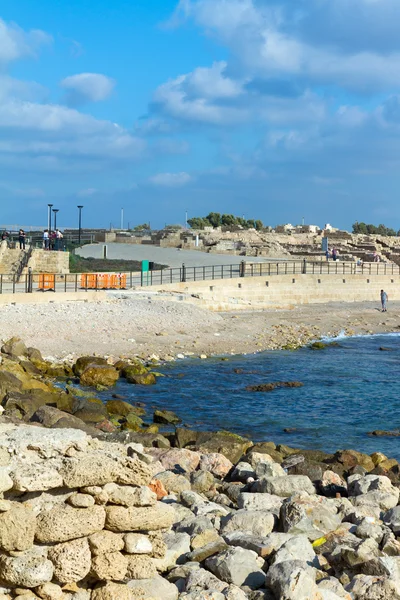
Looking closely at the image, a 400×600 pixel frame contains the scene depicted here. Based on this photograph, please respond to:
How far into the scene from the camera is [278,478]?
9.94 meters

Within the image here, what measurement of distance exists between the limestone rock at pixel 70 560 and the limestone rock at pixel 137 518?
31 centimetres

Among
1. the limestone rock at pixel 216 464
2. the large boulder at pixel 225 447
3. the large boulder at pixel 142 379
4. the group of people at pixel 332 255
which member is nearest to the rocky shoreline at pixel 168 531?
the limestone rock at pixel 216 464

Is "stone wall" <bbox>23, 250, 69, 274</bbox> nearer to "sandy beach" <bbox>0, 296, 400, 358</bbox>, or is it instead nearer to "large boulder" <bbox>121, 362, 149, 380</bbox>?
"sandy beach" <bbox>0, 296, 400, 358</bbox>

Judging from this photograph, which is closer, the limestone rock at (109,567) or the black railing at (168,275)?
the limestone rock at (109,567)

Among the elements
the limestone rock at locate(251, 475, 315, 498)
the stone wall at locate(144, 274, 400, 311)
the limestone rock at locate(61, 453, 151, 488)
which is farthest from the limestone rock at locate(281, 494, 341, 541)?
the stone wall at locate(144, 274, 400, 311)

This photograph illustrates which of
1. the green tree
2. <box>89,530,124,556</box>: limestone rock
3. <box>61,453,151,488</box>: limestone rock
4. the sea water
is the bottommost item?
the sea water

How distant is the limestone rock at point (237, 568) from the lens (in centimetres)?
698

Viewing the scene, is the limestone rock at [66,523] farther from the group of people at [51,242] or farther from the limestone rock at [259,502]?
the group of people at [51,242]

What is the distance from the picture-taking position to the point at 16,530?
612cm

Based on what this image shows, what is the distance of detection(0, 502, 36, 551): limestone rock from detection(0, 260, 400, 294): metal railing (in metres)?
23.7

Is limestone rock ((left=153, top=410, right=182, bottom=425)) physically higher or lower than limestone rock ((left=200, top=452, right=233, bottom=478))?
lower

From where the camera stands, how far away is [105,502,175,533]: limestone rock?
652 cm

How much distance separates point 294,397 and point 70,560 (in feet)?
46.7

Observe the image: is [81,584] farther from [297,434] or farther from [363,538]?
[297,434]
